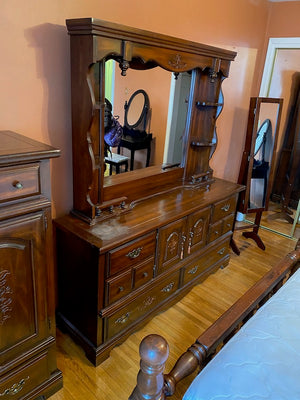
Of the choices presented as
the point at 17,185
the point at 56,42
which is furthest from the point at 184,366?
the point at 56,42

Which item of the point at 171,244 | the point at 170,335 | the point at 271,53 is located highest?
the point at 271,53

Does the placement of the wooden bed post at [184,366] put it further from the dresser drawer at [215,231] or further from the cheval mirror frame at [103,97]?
the dresser drawer at [215,231]

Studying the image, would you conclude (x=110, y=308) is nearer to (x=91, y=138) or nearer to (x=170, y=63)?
(x=91, y=138)

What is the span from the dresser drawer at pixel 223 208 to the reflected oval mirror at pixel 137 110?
2.73 ft

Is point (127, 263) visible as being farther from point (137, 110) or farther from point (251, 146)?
point (251, 146)

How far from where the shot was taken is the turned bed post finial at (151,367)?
791mm

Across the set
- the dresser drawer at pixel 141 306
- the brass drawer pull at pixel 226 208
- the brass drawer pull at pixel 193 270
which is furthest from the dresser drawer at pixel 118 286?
the brass drawer pull at pixel 226 208

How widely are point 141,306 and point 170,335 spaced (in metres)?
0.29

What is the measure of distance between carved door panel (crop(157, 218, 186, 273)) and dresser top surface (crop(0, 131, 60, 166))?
0.88 meters

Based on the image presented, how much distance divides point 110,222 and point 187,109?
104cm

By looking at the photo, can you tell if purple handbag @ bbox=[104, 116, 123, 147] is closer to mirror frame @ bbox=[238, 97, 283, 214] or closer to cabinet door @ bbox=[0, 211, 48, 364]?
cabinet door @ bbox=[0, 211, 48, 364]

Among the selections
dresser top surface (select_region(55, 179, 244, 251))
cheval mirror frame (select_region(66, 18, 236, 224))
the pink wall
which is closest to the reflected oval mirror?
cheval mirror frame (select_region(66, 18, 236, 224))

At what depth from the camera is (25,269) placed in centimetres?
125

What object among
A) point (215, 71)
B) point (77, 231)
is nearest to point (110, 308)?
point (77, 231)
